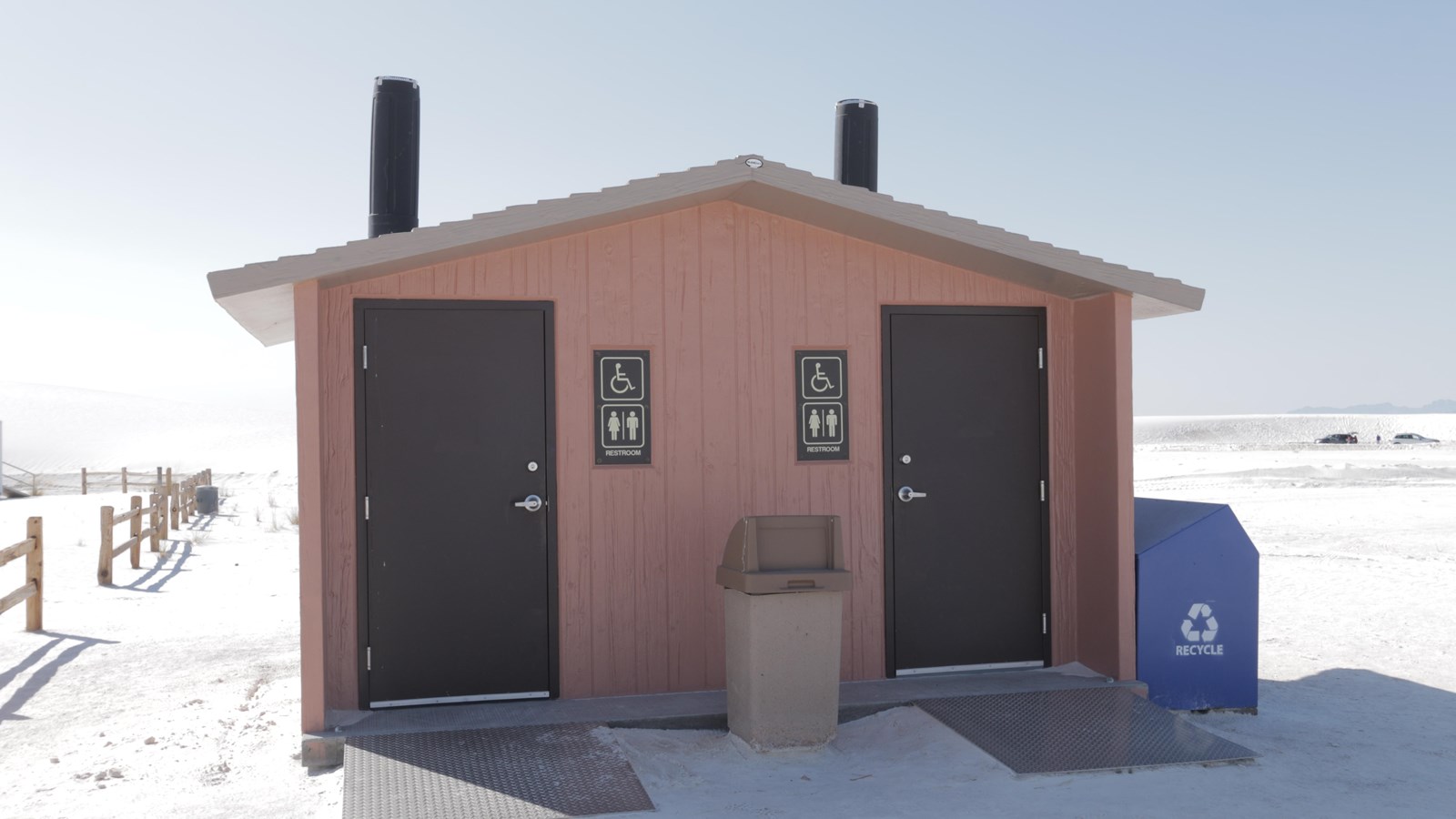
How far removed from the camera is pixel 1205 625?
265 inches

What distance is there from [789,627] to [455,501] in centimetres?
201

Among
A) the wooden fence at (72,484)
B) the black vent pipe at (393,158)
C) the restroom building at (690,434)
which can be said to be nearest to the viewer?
the restroom building at (690,434)

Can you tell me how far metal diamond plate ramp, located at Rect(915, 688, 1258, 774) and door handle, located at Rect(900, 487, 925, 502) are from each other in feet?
4.04

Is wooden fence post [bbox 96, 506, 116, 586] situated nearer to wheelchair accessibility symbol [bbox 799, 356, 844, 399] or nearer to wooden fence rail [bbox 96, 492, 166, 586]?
wooden fence rail [bbox 96, 492, 166, 586]

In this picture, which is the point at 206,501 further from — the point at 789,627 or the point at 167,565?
the point at 789,627

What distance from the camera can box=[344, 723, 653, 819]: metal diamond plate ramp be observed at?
15.7ft

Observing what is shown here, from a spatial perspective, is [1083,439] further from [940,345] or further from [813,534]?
[813,534]

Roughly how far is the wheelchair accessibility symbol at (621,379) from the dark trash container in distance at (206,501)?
2011 centimetres

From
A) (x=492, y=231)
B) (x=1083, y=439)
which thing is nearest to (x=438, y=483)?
(x=492, y=231)

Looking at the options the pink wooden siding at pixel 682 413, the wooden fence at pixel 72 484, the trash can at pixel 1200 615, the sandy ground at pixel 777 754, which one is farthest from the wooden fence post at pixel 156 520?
the trash can at pixel 1200 615

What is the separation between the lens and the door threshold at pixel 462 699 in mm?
6367

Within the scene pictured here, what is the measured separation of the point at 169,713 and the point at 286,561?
885 cm

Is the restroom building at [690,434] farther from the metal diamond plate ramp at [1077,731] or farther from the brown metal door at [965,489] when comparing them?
the metal diamond plate ramp at [1077,731]

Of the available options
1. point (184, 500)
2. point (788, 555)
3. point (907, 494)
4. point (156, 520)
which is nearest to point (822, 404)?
point (907, 494)
